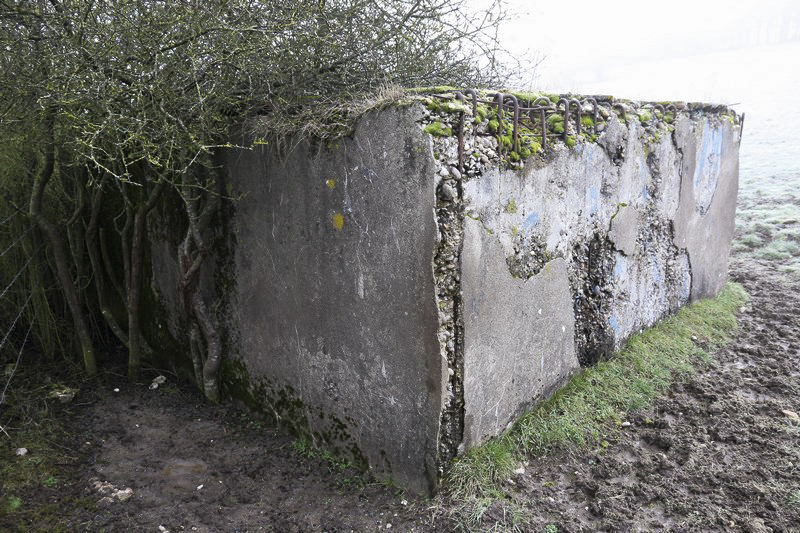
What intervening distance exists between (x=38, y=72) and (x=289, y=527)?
298cm

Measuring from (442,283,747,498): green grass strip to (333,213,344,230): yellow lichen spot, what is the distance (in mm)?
1408

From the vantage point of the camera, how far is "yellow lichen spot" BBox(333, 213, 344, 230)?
3121mm

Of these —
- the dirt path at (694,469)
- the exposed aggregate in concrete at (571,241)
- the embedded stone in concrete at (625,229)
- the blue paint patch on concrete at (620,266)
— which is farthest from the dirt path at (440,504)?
the embedded stone in concrete at (625,229)

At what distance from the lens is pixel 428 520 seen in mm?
2812

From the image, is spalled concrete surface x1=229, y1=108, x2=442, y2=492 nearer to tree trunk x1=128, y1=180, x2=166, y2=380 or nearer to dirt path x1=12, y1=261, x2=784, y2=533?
dirt path x1=12, y1=261, x2=784, y2=533

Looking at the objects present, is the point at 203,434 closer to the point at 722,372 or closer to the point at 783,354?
the point at 722,372

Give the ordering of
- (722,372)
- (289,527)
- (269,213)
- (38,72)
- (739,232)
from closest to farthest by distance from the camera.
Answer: (289,527), (38,72), (269,213), (722,372), (739,232)

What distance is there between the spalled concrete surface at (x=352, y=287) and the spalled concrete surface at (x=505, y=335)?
9.9 inches

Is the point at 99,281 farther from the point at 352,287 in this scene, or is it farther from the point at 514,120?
the point at 514,120

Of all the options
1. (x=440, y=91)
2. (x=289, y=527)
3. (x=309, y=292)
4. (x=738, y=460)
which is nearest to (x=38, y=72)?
(x=309, y=292)

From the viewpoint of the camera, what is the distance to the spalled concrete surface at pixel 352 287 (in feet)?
9.21

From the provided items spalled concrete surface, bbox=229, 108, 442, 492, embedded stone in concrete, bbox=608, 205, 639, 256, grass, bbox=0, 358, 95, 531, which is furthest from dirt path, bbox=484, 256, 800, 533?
grass, bbox=0, 358, 95, 531

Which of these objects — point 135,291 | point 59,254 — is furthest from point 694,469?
point 59,254

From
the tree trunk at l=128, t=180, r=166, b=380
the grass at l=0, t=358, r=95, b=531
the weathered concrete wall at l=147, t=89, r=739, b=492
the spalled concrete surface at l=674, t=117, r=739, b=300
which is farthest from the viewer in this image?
the spalled concrete surface at l=674, t=117, r=739, b=300
